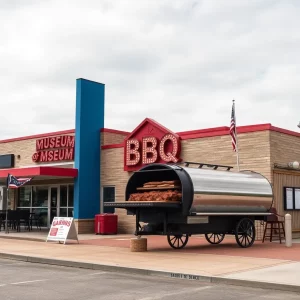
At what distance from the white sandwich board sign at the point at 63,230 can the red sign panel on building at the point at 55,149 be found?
269 inches

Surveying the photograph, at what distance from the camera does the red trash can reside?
24547 mm

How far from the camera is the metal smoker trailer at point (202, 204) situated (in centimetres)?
1625

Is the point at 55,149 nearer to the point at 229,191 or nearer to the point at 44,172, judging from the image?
the point at 44,172

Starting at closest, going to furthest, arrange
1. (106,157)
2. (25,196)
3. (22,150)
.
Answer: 1. (106,157)
2. (22,150)
3. (25,196)

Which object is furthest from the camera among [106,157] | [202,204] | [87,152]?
[106,157]

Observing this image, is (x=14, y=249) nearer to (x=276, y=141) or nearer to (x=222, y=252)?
(x=222, y=252)

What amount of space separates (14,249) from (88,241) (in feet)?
12.6

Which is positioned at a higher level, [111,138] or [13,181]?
[111,138]

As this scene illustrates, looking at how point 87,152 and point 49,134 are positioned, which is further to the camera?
point 49,134

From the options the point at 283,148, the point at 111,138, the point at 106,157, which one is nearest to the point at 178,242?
the point at 283,148

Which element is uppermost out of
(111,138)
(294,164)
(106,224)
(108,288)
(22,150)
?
(111,138)

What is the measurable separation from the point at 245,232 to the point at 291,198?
460cm

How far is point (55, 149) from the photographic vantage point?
28.2 meters

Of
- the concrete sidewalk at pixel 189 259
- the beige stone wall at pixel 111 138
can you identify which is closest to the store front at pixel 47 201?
the beige stone wall at pixel 111 138
